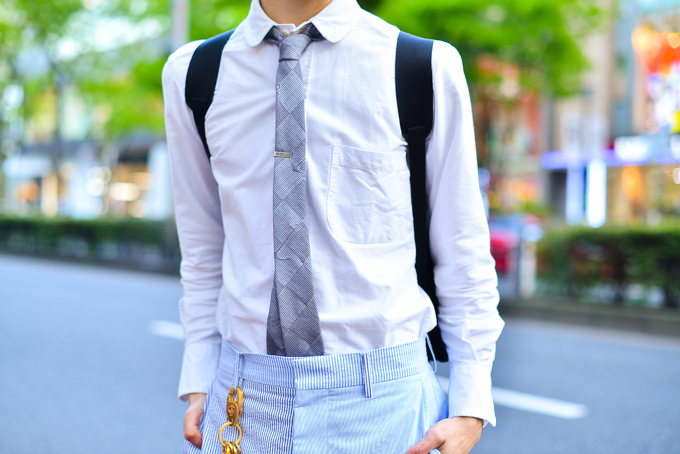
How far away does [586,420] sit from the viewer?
165 inches

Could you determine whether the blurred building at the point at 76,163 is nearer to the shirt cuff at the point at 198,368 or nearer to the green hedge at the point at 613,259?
the green hedge at the point at 613,259

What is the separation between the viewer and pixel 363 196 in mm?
1058

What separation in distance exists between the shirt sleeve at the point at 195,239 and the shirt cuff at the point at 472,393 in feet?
1.58

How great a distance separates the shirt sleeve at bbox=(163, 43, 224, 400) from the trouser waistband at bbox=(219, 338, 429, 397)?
0.66 feet

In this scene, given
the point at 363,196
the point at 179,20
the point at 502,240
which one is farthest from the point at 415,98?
the point at 179,20

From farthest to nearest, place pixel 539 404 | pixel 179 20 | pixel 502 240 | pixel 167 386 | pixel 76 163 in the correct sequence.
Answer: pixel 76 163 → pixel 502 240 → pixel 179 20 → pixel 167 386 → pixel 539 404

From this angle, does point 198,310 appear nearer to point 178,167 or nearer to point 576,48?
point 178,167

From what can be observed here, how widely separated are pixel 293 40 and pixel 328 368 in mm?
543

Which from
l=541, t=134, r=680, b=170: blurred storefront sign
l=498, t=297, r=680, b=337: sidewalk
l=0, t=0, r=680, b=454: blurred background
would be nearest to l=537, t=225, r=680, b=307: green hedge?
l=0, t=0, r=680, b=454: blurred background

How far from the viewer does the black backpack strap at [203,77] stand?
115 cm

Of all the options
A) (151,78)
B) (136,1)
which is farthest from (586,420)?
(136,1)

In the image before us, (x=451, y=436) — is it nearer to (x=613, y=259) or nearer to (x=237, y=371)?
(x=237, y=371)

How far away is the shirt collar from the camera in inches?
42.0

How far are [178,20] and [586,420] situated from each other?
1094cm
